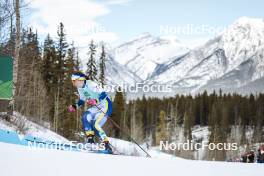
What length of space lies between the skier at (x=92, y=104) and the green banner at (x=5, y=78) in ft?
15.2

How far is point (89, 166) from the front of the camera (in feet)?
16.4

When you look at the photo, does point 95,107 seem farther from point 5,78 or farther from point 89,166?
point 5,78

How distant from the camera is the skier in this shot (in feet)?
30.6

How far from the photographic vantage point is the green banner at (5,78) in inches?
531

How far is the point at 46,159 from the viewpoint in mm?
5102

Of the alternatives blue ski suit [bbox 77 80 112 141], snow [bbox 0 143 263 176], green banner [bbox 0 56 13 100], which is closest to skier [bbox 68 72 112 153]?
blue ski suit [bbox 77 80 112 141]

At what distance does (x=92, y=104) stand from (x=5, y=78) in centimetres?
525

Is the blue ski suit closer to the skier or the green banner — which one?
the skier


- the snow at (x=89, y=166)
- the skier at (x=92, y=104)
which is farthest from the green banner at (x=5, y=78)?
the snow at (x=89, y=166)

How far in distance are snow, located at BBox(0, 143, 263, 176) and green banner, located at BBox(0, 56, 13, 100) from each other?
8.18 metres

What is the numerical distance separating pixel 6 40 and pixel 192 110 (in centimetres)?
10530

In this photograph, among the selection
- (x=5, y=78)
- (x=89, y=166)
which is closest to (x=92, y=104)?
(x=89, y=166)

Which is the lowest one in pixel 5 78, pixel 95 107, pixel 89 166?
pixel 89 166

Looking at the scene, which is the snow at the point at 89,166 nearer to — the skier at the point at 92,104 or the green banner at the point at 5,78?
the skier at the point at 92,104
